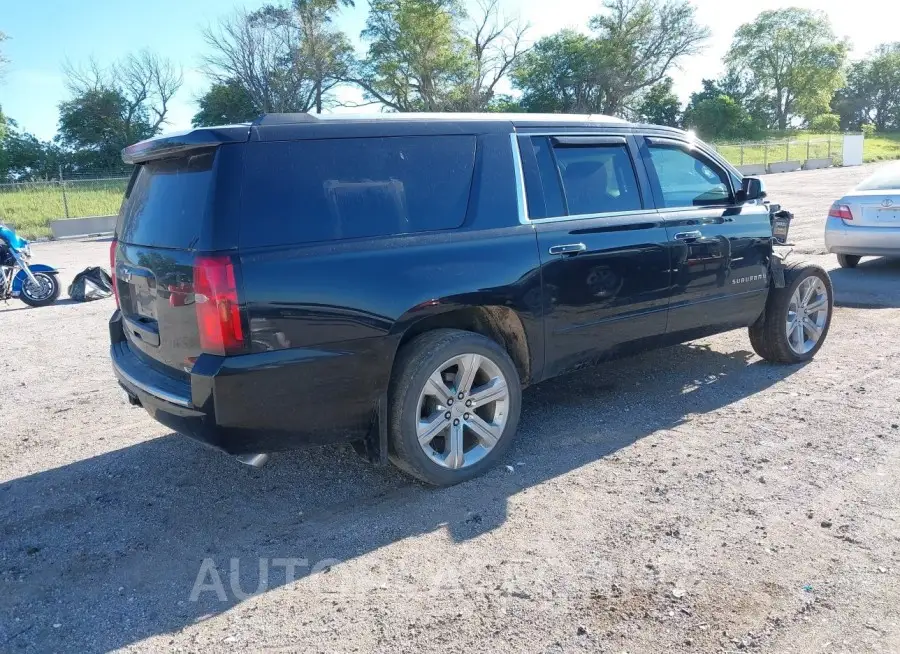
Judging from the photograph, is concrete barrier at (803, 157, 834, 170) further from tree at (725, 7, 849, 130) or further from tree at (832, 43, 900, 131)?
tree at (832, 43, 900, 131)

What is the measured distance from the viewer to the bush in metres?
79.6

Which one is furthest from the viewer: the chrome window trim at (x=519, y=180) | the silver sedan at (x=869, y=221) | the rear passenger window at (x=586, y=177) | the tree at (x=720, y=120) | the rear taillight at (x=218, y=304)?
the tree at (x=720, y=120)

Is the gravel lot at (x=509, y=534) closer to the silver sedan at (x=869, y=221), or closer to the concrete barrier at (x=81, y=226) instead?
the silver sedan at (x=869, y=221)

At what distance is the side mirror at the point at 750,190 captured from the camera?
5383mm

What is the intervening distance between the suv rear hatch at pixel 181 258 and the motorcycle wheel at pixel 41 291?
264 inches

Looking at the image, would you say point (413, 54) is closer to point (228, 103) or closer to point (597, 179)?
point (228, 103)

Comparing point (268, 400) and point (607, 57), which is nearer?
point (268, 400)

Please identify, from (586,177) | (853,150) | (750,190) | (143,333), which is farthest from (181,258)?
(853,150)

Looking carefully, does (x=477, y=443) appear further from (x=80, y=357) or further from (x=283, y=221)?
(x=80, y=357)

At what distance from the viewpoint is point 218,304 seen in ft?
10.3

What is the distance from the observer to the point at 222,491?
3.98 m

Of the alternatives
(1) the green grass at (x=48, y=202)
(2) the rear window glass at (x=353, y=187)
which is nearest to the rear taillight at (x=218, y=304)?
(2) the rear window glass at (x=353, y=187)

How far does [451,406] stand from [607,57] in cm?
6228

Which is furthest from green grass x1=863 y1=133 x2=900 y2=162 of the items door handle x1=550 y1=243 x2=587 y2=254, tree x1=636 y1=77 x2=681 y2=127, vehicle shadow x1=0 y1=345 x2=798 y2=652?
vehicle shadow x1=0 y1=345 x2=798 y2=652
